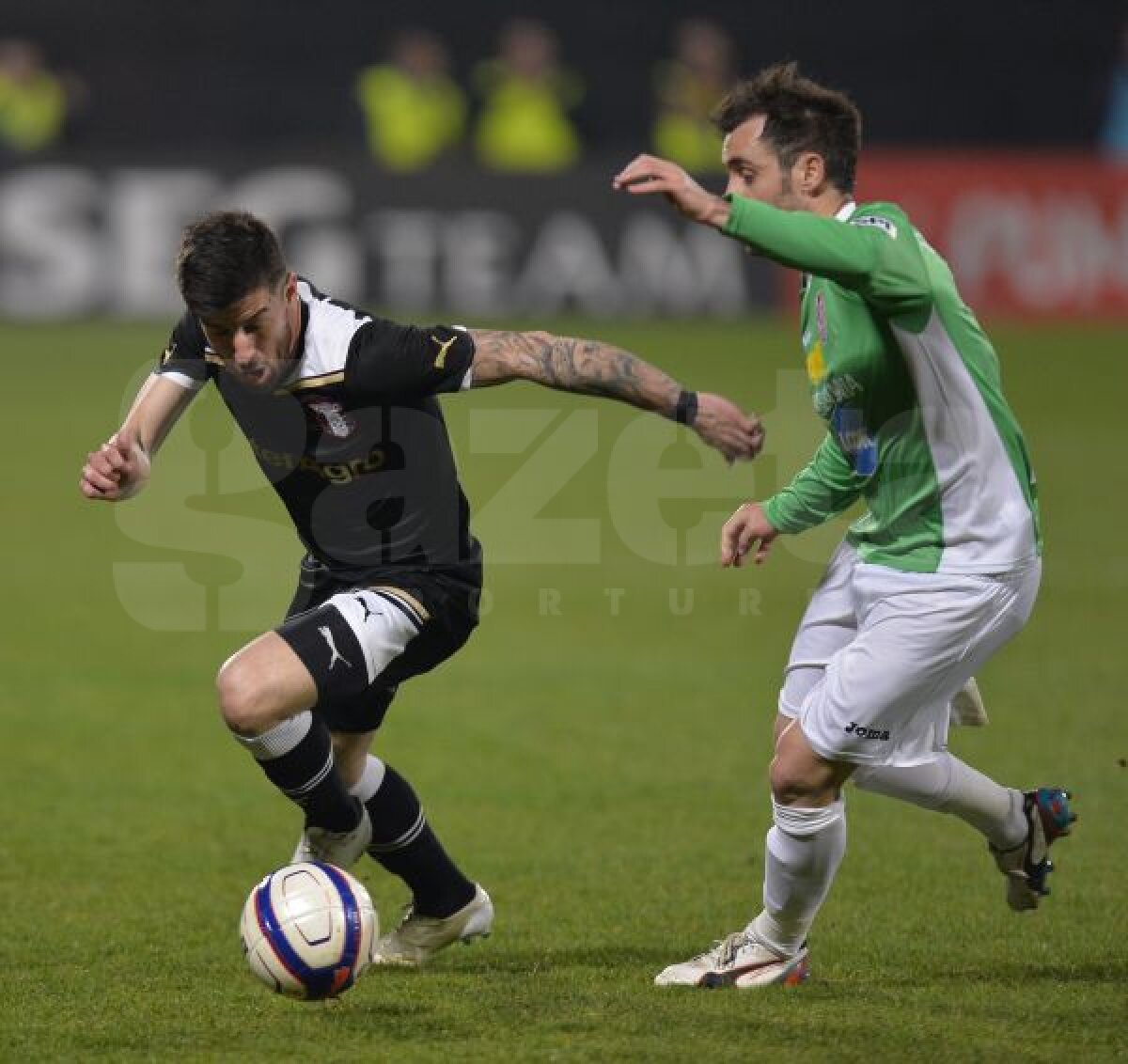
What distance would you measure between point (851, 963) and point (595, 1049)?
1.14 m

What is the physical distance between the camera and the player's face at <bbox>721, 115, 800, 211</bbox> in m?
5.34

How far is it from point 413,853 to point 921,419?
1927 mm

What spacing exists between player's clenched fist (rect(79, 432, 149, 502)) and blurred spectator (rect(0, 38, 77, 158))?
1690 centimetres

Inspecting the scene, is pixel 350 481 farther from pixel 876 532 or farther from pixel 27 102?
pixel 27 102

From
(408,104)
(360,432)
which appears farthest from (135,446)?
(408,104)

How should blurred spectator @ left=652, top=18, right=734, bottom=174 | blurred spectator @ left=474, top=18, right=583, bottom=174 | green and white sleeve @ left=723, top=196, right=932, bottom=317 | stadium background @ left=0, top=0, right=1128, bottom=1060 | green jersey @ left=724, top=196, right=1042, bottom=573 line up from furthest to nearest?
1. blurred spectator @ left=652, top=18, right=734, bottom=174
2. blurred spectator @ left=474, top=18, right=583, bottom=174
3. stadium background @ left=0, top=0, right=1128, bottom=1060
4. green jersey @ left=724, top=196, right=1042, bottom=573
5. green and white sleeve @ left=723, top=196, right=932, bottom=317

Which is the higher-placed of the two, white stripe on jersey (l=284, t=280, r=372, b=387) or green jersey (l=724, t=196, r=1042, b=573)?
white stripe on jersey (l=284, t=280, r=372, b=387)

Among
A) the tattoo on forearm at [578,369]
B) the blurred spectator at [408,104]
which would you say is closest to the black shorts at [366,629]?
the tattoo on forearm at [578,369]

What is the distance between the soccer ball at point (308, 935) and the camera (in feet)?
16.3

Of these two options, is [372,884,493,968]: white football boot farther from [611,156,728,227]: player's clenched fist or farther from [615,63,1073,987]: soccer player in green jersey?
[611,156,728,227]: player's clenched fist

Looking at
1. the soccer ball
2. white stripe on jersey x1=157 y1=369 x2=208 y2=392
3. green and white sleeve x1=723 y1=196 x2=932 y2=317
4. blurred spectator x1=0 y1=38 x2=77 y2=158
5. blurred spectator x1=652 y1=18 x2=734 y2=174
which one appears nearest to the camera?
green and white sleeve x1=723 y1=196 x2=932 y2=317

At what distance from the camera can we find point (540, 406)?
16188 mm

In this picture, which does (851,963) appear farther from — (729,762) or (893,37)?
(893,37)

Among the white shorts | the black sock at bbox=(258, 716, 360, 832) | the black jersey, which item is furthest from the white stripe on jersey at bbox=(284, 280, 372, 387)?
the white shorts
